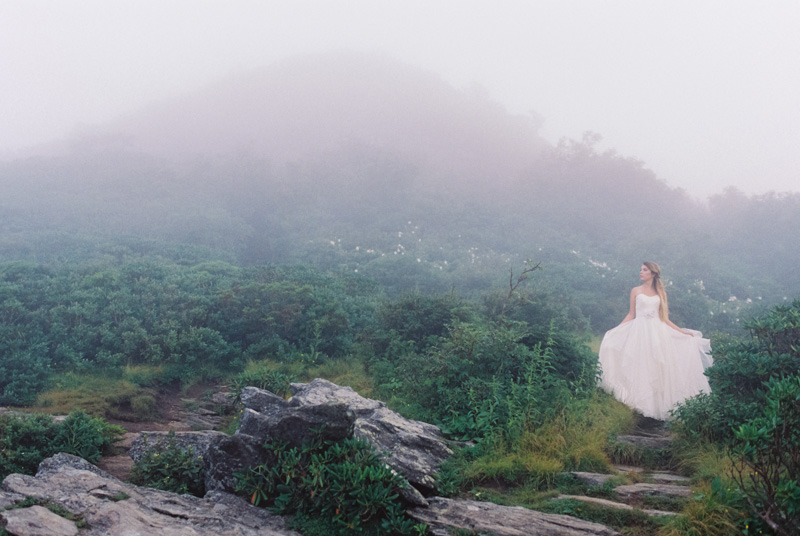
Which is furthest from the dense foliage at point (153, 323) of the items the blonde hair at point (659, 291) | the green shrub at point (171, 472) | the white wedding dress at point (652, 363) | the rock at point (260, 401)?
the blonde hair at point (659, 291)

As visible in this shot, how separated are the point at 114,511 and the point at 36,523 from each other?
0.56m

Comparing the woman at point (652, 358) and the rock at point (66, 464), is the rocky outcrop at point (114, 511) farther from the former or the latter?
the woman at point (652, 358)

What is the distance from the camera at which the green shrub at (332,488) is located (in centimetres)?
477

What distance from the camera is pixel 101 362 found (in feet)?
34.7

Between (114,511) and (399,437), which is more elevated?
(399,437)

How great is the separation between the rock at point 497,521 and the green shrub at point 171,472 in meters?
2.59

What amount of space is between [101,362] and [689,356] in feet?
36.1

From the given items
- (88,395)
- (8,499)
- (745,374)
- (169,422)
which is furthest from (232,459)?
(745,374)

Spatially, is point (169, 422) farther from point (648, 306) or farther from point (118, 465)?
point (648, 306)

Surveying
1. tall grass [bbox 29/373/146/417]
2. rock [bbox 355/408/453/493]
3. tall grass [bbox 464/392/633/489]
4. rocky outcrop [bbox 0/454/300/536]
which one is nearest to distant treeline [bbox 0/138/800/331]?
tall grass [bbox 29/373/146/417]

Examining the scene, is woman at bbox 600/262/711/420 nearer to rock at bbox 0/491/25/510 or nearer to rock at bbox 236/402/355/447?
rock at bbox 236/402/355/447

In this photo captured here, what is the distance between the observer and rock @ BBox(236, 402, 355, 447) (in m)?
5.54

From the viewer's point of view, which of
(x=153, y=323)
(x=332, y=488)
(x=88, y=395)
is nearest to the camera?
(x=332, y=488)

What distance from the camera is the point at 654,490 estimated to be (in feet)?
17.3
